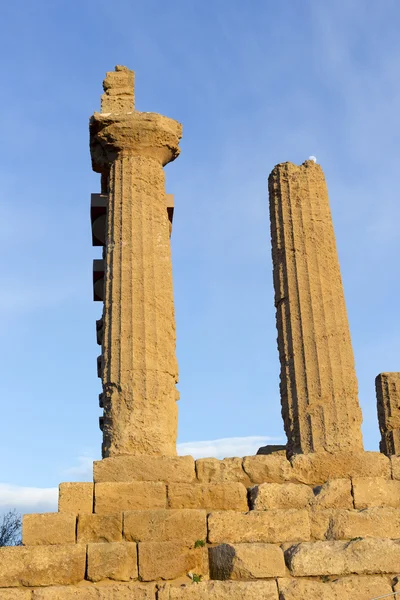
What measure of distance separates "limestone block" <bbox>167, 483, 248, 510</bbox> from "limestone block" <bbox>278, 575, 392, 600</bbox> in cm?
149

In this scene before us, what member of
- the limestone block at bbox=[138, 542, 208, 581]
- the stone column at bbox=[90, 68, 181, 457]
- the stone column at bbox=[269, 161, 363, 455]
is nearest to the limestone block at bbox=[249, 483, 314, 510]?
the stone column at bbox=[269, 161, 363, 455]

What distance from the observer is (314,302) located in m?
12.0

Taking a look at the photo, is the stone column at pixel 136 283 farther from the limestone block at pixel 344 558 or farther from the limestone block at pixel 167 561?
the limestone block at pixel 344 558

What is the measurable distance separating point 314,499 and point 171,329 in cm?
356

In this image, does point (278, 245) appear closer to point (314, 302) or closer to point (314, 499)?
point (314, 302)

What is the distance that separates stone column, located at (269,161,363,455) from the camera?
36.4 feet

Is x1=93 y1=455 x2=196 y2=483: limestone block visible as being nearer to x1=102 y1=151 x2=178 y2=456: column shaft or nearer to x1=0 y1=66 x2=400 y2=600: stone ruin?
x1=0 y1=66 x2=400 y2=600: stone ruin

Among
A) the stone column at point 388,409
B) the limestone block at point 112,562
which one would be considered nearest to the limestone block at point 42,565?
the limestone block at point 112,562

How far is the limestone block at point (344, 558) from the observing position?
8.72 meters

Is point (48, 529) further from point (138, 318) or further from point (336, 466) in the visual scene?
point (336, 466)

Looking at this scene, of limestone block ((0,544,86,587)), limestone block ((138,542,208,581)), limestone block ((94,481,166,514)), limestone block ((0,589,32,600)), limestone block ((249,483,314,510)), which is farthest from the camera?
limestone block ((249,483,314,510))

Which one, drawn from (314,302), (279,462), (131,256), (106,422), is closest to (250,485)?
(279,462)

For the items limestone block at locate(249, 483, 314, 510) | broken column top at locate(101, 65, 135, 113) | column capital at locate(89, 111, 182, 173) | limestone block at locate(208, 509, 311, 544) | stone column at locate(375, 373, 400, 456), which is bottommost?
limestone block at locate(208, 509, 311, 544)

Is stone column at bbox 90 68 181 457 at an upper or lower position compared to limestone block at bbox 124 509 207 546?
upper
